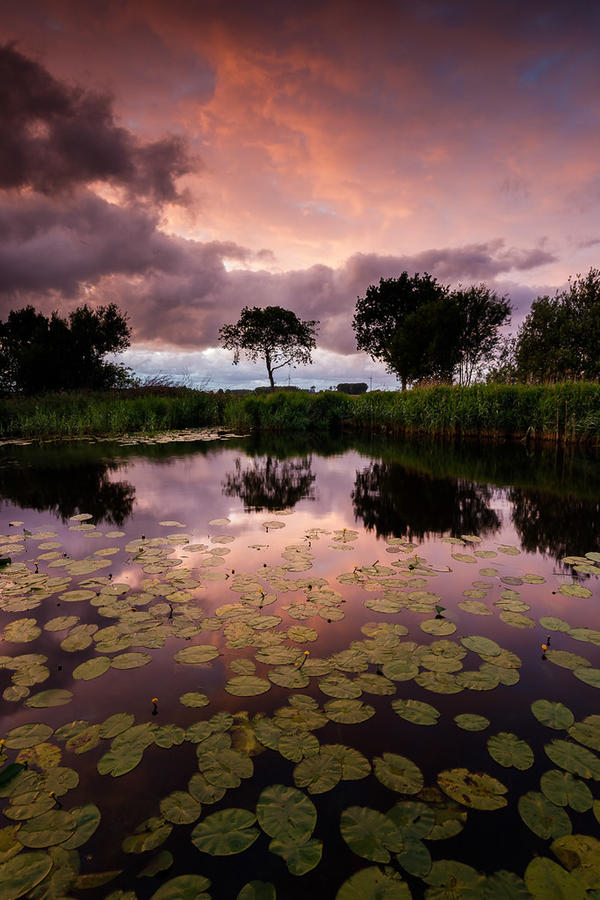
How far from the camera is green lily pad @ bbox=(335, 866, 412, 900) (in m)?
1.39

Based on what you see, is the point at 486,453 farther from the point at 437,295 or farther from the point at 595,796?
the point at 437,295

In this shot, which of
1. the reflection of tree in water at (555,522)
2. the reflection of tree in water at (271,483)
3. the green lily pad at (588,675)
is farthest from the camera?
the reflection of tree in water at (271,483)

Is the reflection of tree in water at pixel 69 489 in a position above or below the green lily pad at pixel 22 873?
above

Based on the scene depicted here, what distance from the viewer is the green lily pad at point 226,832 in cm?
156

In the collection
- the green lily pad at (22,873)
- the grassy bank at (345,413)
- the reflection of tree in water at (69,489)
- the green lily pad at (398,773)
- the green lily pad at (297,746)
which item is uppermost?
the grassy bank at (345,413)

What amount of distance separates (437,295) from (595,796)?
48.1 meters

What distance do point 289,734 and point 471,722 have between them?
102cm

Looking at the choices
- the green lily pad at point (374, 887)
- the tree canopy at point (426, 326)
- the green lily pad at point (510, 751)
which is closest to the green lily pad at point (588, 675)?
the green lily pad at point (510, 751)

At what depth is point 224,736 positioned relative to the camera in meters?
2.14

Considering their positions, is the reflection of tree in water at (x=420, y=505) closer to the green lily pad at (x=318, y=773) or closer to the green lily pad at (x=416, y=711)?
the green lily pad at (x=416, y=711)

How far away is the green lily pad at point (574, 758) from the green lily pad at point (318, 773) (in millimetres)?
1097

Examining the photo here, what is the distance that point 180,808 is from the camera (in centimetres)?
173

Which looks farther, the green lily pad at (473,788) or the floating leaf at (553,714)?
the floating leaf at (553,714)

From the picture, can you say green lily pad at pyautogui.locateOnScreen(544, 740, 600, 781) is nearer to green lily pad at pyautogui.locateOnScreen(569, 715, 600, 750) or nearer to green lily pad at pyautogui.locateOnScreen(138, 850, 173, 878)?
green lily pad at pyautogui.locateOnScreen(569, 715, 600, 750)
